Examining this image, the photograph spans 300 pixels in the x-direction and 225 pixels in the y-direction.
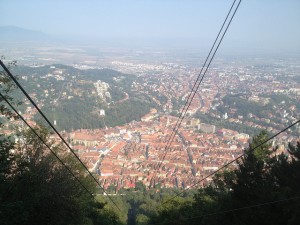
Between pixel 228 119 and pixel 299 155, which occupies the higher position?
pixel 299 155

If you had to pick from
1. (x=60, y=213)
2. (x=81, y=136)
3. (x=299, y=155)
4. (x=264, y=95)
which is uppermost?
(x=299, y=155)

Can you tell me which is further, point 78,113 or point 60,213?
point 78,113

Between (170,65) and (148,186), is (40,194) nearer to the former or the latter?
(148,186)

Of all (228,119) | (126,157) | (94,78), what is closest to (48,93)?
(94,78)

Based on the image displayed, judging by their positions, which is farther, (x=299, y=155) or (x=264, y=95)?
(x=264, y=95)

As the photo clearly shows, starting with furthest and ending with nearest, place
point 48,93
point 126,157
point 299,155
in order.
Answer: point 48,93
point 126,157
point 299,155

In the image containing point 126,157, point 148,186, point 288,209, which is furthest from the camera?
point 126,157

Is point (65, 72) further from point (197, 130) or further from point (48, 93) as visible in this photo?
point (197, 130)

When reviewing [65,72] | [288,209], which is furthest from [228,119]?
[288,209]

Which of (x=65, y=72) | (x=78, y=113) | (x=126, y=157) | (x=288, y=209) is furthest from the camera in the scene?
(x=65, y=72)
